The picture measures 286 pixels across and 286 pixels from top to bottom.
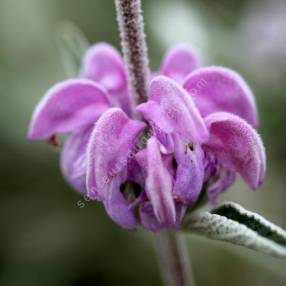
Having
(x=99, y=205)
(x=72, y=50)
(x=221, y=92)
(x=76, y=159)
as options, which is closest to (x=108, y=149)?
(x=76, y=159)

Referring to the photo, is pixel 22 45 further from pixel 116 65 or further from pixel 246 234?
pixel 246 234

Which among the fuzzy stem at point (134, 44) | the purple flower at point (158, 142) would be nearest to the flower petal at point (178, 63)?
the purple flower at point (158, 142)

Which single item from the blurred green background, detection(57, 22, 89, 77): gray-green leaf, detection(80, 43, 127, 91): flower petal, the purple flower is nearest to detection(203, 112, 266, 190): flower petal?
the purple flower

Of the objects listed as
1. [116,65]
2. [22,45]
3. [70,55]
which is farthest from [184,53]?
[22,45]

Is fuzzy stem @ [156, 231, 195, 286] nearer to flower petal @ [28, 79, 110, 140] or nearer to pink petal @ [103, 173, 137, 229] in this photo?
pink petal @ [103, 173, 137, 229]

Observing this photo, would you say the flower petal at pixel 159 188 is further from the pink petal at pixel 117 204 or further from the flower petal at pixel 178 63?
the flower petal at pixel 178 63

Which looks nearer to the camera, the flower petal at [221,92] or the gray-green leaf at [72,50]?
the flower petal at [221,92]
